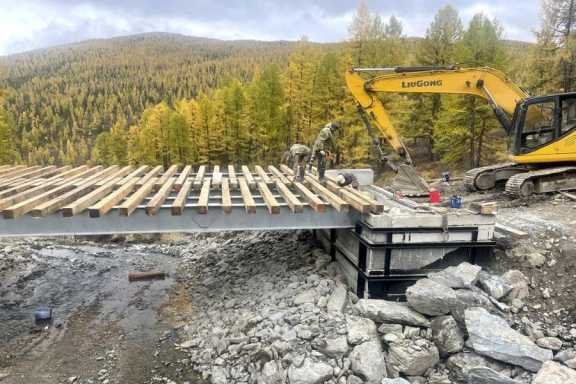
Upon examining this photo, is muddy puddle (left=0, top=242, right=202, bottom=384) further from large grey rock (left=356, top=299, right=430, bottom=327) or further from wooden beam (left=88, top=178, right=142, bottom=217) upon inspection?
large grey rock (left=356, top=299, right=430, bottom=327)

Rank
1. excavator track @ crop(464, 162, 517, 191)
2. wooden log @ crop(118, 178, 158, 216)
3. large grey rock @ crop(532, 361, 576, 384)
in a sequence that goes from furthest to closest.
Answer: excavator track @ crop(464, 162, 517, 191), wooden log @ crop(118, 178, 158, 216), large grey rock @ crop(532, 361, 576, 384)

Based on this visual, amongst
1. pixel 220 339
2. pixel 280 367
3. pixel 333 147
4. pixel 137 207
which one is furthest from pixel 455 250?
pixel 137 207

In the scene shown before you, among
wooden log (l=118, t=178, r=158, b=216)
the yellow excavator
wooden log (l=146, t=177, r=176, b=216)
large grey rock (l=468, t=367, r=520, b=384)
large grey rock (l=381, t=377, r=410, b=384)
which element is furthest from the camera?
the yellow excavator

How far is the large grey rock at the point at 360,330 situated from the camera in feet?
20.8

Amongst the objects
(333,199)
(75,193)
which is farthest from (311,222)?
(75,193)

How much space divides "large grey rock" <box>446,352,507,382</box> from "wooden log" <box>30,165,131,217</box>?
23.0 feet

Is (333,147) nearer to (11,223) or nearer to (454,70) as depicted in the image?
(454,70)

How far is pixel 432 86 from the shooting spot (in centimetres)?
1088

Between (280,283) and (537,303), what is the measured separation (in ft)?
16.9

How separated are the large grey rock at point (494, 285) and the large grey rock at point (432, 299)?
0.95m

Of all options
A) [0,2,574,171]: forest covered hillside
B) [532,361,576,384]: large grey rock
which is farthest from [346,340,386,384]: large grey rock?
[0,2,574,171]: forest covered hillside

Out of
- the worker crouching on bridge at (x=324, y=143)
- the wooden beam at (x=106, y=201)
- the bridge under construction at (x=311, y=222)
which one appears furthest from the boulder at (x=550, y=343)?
the wooden beam at (x=106, y=201)

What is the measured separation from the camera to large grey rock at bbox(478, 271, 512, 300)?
690cm

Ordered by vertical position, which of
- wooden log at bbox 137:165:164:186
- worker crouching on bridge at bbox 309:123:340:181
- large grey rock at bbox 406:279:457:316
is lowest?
large grey rock at bbox 406:279:457:316
